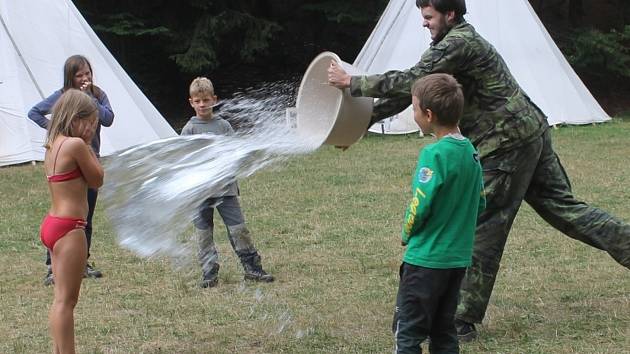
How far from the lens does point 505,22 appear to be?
1738cm

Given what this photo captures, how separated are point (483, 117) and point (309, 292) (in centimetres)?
182

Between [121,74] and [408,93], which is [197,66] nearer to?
[121,74]

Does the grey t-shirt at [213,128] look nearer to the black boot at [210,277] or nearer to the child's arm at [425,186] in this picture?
the black boot at [210,277]

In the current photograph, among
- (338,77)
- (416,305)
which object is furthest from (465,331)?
(338,77)

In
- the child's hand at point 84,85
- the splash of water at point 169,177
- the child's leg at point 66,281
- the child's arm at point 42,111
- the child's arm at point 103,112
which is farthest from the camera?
the child's arm at point 42,111

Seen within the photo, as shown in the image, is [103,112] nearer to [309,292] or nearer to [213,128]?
[213,128]

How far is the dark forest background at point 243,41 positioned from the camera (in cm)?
2205

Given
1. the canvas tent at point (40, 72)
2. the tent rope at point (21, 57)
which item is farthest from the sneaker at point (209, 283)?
the tent rope at point (21, 57)

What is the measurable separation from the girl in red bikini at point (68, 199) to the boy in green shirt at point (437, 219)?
1545mm

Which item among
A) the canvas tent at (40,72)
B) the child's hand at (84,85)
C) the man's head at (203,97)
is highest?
the child's hand at (84,85)

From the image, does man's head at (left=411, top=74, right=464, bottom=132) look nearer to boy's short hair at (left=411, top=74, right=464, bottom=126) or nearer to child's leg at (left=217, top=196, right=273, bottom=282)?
boy's short hair at (left=411, top=74, right=464, bottom=126)

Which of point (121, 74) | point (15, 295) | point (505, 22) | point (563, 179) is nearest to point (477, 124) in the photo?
point (563, 179)

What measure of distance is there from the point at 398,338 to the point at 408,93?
133cm

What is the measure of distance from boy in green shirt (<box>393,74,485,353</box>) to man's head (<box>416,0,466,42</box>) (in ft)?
2.56
